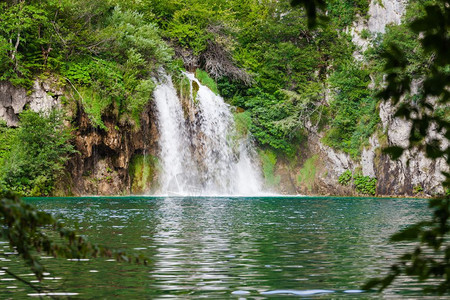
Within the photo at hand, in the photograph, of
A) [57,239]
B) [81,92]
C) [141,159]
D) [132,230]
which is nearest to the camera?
[57,239]

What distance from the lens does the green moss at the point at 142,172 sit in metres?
39.6

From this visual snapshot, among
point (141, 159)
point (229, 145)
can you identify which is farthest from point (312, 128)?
point (141, 159)

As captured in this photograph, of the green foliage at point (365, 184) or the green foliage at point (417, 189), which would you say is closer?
the green foliage at point (417, 189)

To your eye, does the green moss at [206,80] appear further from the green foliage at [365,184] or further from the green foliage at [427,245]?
the green foliage at [427,245]

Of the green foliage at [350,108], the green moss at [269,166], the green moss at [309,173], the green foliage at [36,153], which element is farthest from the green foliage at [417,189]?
the green foliage at [36,153]

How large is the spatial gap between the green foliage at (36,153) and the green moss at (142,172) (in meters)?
6.06

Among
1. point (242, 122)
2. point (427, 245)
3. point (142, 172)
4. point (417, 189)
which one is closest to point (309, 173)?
point (242, 122)

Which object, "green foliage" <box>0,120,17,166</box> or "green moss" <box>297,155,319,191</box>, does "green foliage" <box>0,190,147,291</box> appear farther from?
"green moss" <box>297,155,319,191</box>

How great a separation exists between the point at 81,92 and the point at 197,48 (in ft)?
37.1

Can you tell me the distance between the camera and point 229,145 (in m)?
42.0

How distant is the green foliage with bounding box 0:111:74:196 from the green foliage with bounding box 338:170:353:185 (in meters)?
19.4

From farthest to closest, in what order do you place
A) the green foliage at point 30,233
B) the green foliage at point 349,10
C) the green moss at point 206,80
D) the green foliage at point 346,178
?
the green foliage at point 349,10
the green moss at point 206,80
the green foliage at point 346,178
the green foliage at point 30,233

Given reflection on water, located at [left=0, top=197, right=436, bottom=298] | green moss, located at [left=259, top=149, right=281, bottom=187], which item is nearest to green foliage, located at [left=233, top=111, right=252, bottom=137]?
green moss, located at [left=259, top=149, right=281, bottom=187]

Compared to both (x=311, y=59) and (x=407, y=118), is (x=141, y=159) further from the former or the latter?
(x=407, y=118)
